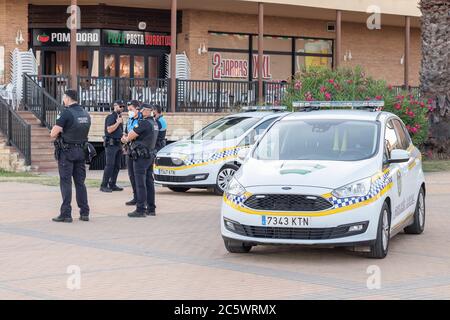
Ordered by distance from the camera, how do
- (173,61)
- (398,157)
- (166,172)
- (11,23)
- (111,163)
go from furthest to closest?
1. (11,23)
2. (173,61)
3. (111,163)
4. (166,172)
5. (398,157)

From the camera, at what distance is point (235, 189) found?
37.2ft

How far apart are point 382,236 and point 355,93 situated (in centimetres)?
1422

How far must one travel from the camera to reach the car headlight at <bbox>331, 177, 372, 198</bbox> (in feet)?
35.8

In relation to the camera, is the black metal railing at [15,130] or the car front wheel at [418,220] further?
the black metal railing at [15,130]

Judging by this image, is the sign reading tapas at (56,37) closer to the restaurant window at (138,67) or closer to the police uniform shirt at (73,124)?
the restaurant window at (138,67)

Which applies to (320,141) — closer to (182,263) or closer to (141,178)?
(182,263)

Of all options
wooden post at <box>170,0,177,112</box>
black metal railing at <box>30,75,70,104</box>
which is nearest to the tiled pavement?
black metal railing at <box>30,75,70,104</box>

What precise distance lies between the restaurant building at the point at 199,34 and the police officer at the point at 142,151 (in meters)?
15.4

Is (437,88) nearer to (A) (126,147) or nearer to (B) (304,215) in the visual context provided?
(A) (126,147)

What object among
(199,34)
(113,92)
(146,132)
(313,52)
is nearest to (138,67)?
(199,34)

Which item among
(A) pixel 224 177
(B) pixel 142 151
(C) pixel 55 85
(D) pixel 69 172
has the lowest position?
(A) pixel 224 177

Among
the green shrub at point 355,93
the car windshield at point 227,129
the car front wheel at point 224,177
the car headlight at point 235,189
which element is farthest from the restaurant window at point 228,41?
the car headlight at point 235,189

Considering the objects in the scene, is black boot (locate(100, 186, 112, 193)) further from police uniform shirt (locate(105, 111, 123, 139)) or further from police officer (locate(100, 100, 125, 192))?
police uniform shirt (locate(105, 111, 123, 139))

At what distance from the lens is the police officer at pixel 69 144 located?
565 inches
